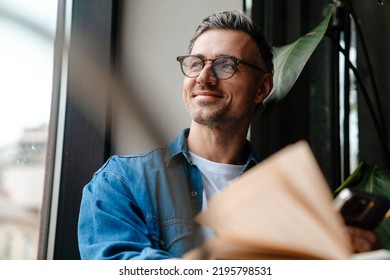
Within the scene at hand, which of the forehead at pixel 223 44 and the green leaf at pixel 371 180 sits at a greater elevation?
the forehead at pixel 223 44

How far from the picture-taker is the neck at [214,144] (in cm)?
78

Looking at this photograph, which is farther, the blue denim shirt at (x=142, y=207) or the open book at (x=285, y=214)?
the blue denim shirt at (x=142, y=207)

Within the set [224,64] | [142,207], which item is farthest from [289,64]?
[142,207]

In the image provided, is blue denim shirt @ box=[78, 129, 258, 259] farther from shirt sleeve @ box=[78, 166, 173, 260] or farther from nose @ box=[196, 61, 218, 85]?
nose @ box=[196, 61, 218, 85]

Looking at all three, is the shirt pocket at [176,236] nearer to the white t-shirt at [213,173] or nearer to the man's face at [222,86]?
the white t-shirt at [213,173]

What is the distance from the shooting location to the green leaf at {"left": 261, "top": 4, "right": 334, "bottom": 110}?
0.87m

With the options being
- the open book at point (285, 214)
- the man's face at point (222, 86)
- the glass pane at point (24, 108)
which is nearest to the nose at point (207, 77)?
the man's face at point (222, 86)

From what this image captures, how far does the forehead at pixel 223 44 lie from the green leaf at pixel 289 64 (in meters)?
0.08

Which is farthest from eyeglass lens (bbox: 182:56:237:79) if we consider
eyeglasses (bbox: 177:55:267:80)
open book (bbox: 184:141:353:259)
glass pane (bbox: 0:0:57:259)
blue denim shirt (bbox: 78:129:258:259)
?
open book (bbox: 184:141:353:259)

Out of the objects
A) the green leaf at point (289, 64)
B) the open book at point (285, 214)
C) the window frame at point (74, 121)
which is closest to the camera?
the open book at point (285, 214)

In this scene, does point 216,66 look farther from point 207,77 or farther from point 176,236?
point 176,236

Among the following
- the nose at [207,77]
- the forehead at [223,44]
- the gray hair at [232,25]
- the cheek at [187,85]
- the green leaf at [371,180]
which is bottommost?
the green leaf at [371,180]

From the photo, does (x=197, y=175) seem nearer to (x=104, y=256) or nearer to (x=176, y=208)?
(x=176, y=208)

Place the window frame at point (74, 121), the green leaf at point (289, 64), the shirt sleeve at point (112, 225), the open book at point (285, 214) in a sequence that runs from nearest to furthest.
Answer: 1. the open book at point (285, 214)
2. the shirt sleeve at point (112, 225)
3. the window frame at point (74, 121)
4. the green leaf at point (289, 64)
